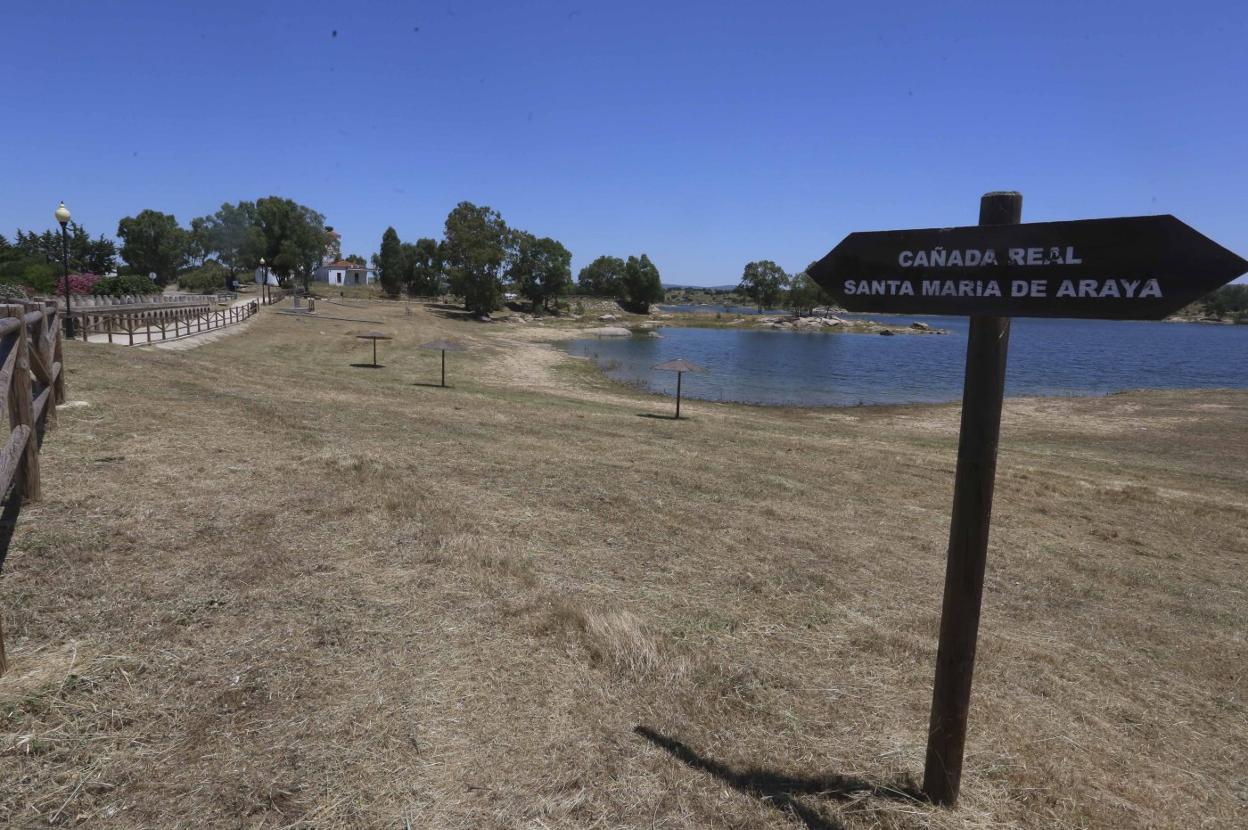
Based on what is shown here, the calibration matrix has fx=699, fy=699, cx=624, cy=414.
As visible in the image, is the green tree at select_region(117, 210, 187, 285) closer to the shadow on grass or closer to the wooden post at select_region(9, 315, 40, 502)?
the wooden post at select_region(9, 315, 40, 502)

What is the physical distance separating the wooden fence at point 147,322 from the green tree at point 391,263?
5637 centimetres

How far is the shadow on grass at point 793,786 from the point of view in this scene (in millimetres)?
3369

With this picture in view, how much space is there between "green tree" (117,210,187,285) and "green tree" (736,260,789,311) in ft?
446

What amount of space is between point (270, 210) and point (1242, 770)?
105m

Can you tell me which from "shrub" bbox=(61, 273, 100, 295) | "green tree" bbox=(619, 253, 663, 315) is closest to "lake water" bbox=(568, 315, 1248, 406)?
"shrub" bbox=(61, 273, 100, 295)

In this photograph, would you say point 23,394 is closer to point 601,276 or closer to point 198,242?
point 198,242

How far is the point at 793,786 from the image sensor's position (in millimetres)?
3482

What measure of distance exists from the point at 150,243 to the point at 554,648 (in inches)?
4272

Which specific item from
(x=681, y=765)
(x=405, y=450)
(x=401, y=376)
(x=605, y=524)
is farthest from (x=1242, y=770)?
(x=401, y=376)

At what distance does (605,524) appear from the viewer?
7.67 meters

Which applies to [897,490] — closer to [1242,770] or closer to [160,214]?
[1242,770]

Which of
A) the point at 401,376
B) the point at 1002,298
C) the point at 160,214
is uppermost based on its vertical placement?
the point at 160,214

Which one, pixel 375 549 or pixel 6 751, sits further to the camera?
pixel 375 549

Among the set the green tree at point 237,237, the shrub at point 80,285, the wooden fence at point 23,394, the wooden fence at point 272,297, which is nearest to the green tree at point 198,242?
the green tree at point 237,237
